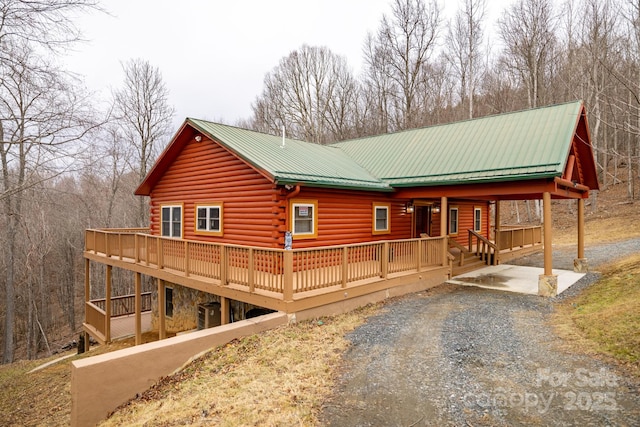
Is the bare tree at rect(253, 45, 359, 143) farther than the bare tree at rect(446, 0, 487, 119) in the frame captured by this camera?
Yes

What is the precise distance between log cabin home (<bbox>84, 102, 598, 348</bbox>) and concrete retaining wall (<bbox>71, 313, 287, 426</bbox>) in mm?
1993

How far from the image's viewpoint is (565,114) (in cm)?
1162

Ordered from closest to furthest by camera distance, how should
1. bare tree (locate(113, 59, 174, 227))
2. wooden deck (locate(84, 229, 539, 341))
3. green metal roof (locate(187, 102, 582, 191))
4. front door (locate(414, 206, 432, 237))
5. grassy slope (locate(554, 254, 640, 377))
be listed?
1. grassy slope (locate(554, 254, 640, 377))
2. wooden deck (locate(84, 229, 539, 341))
3. green metal roof (locate(187, 102, 582, 191))
4. front door (locate(414, 206, 432, 237))
5. bare tree (locate(113, 59, 174, 227))

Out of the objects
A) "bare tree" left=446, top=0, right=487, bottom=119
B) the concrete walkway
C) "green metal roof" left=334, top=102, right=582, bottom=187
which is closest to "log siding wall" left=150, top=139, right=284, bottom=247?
"green metal roof" left=334, top=102, right=582, bottom=187

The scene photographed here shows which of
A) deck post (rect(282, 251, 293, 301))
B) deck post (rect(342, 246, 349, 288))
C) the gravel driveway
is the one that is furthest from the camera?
deck post (rect(342, 246, 349, 288))

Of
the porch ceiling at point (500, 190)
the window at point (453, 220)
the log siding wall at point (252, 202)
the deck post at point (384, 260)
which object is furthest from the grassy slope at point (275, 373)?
the window at point (453, 220)

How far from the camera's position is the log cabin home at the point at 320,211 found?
27.6 feet

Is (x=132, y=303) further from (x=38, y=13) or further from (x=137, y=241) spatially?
(x=38, y=13)

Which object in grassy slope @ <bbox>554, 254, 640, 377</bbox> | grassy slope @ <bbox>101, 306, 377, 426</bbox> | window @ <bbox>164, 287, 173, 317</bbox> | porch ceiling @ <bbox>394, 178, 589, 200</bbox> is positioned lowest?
window @ <bbox>164, 287, 173, 317</bbox>

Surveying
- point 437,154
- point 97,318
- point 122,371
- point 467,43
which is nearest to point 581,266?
point 437,154

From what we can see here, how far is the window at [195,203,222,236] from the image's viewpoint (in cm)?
1225

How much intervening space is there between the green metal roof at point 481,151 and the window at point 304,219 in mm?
3587

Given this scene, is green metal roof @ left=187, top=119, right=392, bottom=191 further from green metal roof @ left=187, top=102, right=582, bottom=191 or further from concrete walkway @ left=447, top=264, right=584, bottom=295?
concrete walkway @ left=447, top=264, right=584, bottom=295

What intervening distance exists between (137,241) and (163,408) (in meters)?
8.38
